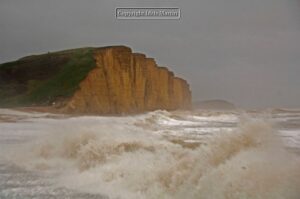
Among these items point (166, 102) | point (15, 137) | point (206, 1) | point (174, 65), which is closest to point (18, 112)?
point (15, 137)

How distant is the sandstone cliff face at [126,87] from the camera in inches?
105

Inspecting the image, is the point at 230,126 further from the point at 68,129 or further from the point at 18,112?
the point at 18,112

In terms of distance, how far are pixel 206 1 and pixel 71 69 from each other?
1.64 metres

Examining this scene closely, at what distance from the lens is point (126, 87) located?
121 inches

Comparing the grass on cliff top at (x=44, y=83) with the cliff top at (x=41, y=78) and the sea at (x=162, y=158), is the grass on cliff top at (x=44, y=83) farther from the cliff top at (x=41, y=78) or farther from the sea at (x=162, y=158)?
the sea at (x=162, y=158)

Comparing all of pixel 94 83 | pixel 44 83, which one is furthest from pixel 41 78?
pixel 94 83

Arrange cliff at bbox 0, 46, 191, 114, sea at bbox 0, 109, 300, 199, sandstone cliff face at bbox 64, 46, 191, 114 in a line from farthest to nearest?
cliff at bbox 0, 46, 191, 114, sandstone cliff face at bbox 64, 46, 191, 114, sea at bbox 0, 109, 300, 199

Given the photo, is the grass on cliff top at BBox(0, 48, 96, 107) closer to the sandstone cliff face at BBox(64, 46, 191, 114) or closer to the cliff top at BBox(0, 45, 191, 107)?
the cliff top at BBox(0, 45, 191, 107)

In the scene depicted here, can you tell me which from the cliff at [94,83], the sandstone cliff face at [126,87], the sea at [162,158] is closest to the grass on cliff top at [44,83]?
the cliff at [94,83]

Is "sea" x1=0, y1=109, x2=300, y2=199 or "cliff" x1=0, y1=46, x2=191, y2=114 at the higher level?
"cliff" x1=0, y1=46, x2=191, y2=114

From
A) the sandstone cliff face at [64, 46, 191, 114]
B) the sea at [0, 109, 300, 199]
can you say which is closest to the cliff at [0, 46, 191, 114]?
the sandstone cliff face at [64, 46, 191, 114]

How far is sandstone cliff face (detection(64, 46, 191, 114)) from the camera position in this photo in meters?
2.66

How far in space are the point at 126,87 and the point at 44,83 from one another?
933 mm

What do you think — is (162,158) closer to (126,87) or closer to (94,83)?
(126,87)
